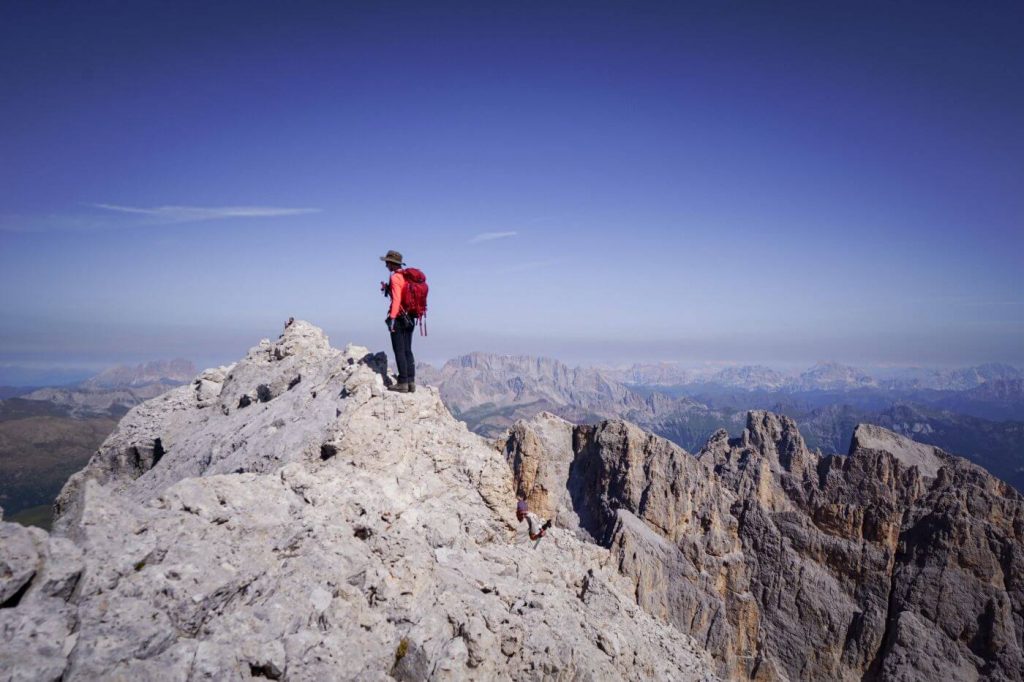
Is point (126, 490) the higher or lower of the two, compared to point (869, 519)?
higher

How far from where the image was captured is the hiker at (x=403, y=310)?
1291 cm

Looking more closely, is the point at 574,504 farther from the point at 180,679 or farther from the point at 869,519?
the point at 180,679

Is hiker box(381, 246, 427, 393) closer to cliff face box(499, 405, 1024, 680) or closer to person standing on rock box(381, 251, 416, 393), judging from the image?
person standing on rock box(381, 251, 416, 393)

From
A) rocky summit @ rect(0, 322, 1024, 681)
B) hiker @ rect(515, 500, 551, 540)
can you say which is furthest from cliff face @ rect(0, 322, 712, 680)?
hiker @ rect(515, 500, 551, 540)

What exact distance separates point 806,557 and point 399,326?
98.2 meters

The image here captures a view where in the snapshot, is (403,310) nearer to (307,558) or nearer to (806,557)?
(307,558)

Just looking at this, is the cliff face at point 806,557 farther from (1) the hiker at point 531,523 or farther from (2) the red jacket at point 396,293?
(2) the red jacket at point 396,293

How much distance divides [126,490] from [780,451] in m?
149

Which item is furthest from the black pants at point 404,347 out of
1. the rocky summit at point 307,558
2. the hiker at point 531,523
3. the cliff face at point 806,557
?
the cliff face at point 806,557

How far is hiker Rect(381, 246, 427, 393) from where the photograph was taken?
1291cm

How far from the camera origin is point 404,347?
523 inches

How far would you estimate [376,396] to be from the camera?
1251 cm

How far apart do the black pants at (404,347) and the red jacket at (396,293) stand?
191mm

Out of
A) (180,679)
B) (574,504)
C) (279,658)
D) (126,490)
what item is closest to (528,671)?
(279,658)
